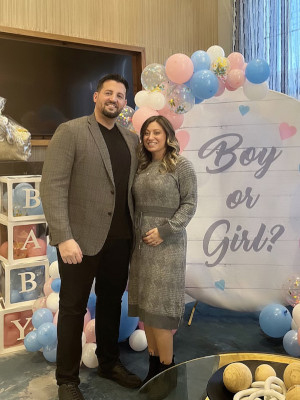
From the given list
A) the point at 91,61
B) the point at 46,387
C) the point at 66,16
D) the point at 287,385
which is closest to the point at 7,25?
the point at 66,16

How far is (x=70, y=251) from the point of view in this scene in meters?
1.67

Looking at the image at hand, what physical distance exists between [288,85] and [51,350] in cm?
262

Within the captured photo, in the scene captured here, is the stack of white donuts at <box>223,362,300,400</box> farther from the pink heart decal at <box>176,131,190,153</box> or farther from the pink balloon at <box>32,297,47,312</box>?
the pink heart decal at <box>176,131,190,153</box>

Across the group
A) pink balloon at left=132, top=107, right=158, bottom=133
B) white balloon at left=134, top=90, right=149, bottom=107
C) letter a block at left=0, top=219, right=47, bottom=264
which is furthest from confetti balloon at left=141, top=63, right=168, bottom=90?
letter a block at left=0, top=219, right=47, bottom=264

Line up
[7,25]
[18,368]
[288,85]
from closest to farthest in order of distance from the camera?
[18,368], [7,25], [288,85]

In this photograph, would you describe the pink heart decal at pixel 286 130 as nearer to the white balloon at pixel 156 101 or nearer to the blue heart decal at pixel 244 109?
the blue heart decal at pixel 244 109

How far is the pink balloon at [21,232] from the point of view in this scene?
2.42 m

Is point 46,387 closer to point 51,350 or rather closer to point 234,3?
point 51,350

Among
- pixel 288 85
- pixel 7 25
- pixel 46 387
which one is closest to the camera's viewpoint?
pixel 46 387

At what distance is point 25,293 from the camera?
8.06 feet

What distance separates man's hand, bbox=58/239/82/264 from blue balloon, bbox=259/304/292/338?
→ 1244 millimetres

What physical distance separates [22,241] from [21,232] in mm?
55

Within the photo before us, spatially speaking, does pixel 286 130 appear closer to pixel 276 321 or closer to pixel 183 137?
pixel 183 137

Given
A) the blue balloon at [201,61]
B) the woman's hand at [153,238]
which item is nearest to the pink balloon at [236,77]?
the blue balloon at [201,61]
